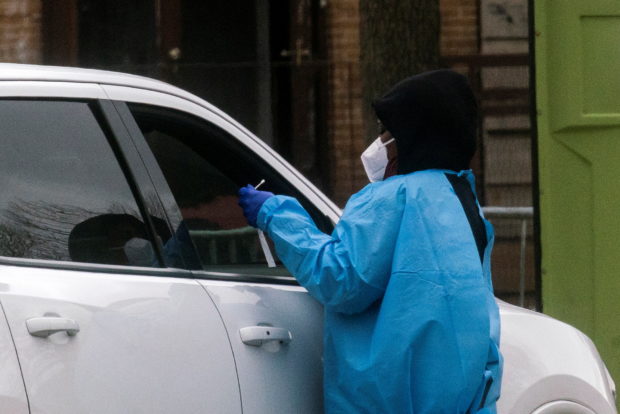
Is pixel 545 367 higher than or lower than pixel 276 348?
lower

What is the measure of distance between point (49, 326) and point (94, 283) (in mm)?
216

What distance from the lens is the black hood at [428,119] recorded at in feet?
11.7

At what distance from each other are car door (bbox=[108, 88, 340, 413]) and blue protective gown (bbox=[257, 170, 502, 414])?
0.13 meters

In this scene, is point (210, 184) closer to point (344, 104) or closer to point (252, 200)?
point (252, 200)

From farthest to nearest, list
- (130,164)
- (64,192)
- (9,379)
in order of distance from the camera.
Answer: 1. (130,164)
2. (64,192)
3. (9,379)

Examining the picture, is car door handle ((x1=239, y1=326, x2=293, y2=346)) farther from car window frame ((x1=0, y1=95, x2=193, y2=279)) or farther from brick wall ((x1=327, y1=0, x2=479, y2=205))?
brick wall ((x1=327, y1=0, x2=479, y2=205))

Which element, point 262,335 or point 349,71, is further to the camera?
point 349,71

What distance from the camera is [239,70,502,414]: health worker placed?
11.3 feet

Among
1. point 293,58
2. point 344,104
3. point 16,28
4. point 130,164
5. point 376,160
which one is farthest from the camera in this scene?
point 293,58

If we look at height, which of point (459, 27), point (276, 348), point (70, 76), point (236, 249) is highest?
point (459, 27)

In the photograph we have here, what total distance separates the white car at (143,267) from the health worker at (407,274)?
17cm

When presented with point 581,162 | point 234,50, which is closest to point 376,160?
point 581,162

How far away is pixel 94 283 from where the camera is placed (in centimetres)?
315

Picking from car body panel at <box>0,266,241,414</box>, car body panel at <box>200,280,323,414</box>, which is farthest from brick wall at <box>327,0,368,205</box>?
car body panel at <box>0,266,241,414</box>
